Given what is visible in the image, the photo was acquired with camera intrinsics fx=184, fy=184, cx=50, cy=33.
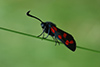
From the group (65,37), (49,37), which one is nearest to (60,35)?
(65,37)

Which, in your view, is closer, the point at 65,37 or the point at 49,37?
the point at 65,37

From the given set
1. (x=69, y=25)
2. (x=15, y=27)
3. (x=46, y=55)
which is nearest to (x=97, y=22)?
(x=69, y=25)

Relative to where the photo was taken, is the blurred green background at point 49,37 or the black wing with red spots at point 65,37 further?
the blurred green background at point 49,37

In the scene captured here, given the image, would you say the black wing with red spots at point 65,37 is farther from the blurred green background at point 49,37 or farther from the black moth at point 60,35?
the blurred green background at point 49,37

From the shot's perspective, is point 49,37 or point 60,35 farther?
point 49,37

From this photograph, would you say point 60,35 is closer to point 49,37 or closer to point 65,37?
point 65,37

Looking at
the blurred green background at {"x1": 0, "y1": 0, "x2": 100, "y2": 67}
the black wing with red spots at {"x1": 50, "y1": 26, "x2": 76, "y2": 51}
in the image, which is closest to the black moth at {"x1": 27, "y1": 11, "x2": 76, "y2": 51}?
the black wing with red spots at {"x1": 50, "y1": 26, "x2": 76, "y2": 51}

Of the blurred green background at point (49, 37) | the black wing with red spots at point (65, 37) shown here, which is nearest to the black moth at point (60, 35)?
the black wing with red spots at point (65, 37)

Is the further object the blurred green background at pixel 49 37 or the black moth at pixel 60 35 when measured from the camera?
the blurred green background at pixel 49 37
